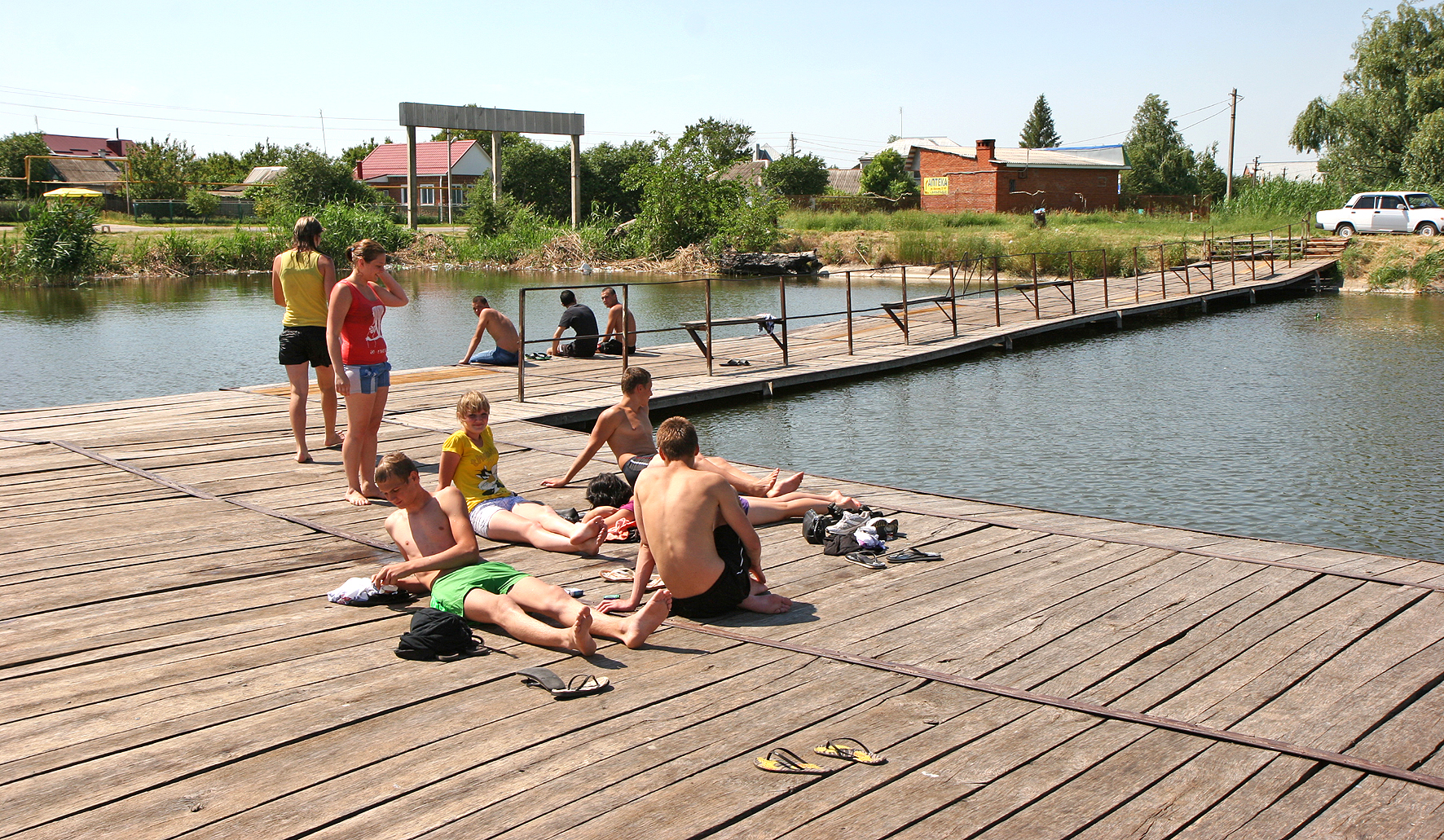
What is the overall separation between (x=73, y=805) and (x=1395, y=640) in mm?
4812

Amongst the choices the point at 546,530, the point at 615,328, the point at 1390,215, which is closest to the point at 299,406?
the point at 546,530

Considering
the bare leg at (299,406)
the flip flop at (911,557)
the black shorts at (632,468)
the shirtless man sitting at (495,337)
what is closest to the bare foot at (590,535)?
the black shorts at (632,468)

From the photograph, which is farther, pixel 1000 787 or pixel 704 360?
pixel 704 360

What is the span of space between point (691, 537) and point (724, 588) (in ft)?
1.09

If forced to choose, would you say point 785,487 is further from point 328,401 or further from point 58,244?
point 58,244

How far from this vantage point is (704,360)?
16.2 m

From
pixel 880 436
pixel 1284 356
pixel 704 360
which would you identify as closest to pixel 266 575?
pixel 880 436

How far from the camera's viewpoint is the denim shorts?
21.8 feet

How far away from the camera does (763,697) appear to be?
393 centimetres

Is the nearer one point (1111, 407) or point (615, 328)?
point (1111, 407)

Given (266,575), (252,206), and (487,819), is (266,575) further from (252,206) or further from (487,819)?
(252,206)

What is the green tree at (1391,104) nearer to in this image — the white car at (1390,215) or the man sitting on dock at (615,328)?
the white car at (1390,215)

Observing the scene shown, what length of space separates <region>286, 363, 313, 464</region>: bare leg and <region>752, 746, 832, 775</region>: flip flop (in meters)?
5.18

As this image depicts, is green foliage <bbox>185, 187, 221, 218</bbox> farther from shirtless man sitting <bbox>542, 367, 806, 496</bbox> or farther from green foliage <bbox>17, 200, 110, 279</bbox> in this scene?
shirtless man sitting <bbox>542, 367, 806, 496</bbox>
